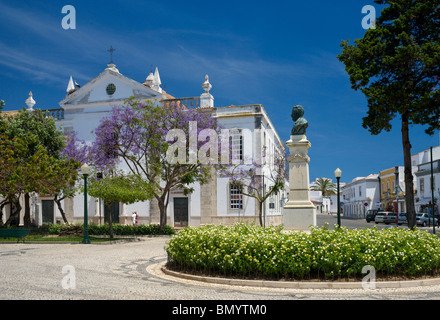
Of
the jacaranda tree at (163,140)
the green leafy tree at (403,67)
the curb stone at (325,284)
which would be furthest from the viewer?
the jacaranda tree at (163,140)

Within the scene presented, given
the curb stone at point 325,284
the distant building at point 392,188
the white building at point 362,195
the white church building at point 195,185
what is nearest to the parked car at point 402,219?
the white church building at point 195,185

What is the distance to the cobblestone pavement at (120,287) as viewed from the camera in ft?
25.7

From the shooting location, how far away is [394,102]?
22547mm

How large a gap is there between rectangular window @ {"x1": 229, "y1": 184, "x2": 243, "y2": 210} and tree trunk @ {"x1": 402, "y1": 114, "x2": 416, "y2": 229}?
11849mm

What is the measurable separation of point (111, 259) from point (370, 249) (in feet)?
27.4

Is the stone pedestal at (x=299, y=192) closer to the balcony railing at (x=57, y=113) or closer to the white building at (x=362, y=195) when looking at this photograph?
the balcony railing at (x=57, y=113)

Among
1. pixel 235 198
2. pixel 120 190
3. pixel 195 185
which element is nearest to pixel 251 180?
pixel 235 198

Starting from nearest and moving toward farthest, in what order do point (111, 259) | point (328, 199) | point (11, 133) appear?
point (111, 259) → point (11, 133) → point (328, 199)

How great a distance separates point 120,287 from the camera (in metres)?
8.85

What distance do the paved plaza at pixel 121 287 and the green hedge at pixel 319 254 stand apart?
567mm

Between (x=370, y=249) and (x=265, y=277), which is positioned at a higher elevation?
(x=370, y=249)

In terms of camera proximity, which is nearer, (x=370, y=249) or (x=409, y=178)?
(x=370, y=249)

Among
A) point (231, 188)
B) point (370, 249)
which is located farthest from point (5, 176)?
point (370, 249)
